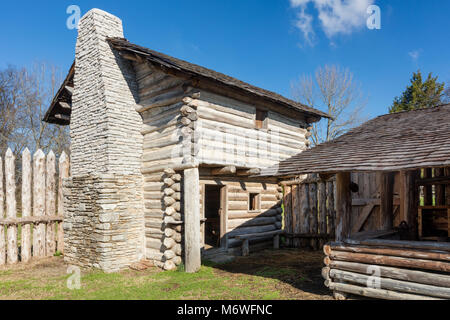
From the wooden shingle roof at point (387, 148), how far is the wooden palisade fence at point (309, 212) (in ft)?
12.0

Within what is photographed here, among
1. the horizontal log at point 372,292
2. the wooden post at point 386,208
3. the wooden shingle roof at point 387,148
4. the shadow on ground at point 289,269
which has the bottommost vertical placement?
the shadow on ground at point 289,269

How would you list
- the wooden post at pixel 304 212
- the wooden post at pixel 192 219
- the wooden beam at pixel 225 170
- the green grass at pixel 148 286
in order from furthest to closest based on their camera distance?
the wooden post at pixel 304 212 → the wooden beam at pixel 225 170 → the wooden post at pixel 192 219 → the green grass at pixel 148 286

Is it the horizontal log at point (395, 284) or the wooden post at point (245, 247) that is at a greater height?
the horizontal log at point (395, 284)

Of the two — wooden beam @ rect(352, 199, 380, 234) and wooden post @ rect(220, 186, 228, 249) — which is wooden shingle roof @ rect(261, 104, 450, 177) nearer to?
wooden beam @ rect(352, 199, 380, 234)

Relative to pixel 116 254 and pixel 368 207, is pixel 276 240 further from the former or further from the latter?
pixel 116 254

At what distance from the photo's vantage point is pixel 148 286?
788 cm

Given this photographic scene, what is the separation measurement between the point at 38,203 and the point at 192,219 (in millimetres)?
5591

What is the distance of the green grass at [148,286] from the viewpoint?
283 inches

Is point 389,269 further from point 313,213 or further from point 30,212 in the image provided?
point 30,212

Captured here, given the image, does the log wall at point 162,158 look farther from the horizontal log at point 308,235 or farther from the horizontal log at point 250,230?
the horizontal log at point 308,235

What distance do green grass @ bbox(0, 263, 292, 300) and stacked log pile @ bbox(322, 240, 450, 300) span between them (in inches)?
52.7

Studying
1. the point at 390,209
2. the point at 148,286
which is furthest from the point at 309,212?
the point at 148,286

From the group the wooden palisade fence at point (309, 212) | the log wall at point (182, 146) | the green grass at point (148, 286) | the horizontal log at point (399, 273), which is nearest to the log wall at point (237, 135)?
the log wall at point (182, 146)
